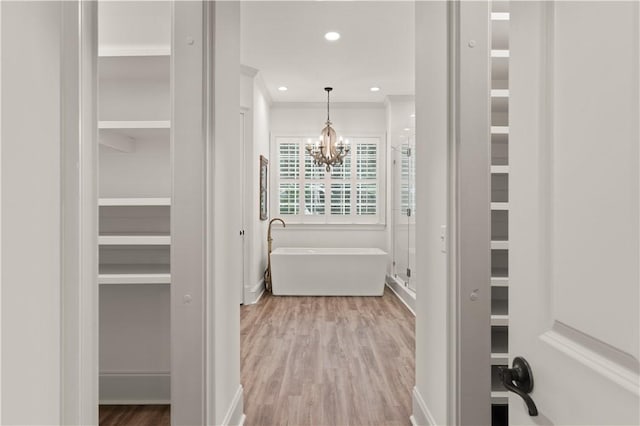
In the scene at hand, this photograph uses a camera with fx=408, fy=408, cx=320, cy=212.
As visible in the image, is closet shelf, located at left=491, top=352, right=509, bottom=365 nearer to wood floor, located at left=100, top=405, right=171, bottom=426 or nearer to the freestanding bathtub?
wood floor, located at left=100, top=405, right=171, bottom=426

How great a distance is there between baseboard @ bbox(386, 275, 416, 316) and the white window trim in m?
0.99

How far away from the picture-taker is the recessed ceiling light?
13.2 feet

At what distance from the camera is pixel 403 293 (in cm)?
547

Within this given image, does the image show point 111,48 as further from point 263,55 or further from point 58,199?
point 263,55

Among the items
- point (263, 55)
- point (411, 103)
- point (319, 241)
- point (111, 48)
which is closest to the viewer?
point (111, 48)

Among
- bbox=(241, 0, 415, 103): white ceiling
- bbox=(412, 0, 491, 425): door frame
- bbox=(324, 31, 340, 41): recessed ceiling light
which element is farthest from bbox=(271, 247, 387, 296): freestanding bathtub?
bbox=(412, 0, 491, 425): door frame

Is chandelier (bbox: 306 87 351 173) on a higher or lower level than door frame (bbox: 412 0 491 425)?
higher

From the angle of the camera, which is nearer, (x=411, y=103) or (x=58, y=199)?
(x=58, y=199)

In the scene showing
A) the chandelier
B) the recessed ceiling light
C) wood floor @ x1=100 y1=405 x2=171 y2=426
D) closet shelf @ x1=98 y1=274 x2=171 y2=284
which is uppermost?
the recessed ceiling light

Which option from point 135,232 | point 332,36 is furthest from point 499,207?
point 332,36

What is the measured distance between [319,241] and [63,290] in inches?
242

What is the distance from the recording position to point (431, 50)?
196cm

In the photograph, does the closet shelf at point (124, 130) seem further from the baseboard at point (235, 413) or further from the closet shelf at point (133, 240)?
the baseboard at point (235, 413)

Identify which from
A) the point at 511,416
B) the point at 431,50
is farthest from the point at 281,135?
the point at 511,416
